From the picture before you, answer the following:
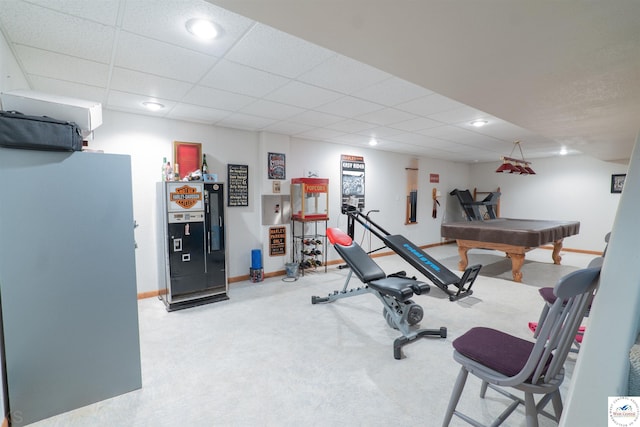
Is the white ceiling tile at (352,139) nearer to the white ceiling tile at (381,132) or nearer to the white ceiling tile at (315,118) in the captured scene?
the white ceiling tile at (381,132)

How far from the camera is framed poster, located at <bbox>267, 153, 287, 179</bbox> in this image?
5.00 meters

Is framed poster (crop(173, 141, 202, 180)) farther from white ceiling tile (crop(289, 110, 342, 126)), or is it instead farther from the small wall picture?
the small wall picture

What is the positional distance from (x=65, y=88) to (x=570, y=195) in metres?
10.2

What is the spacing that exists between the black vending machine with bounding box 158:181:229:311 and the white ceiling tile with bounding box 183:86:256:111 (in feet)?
3.46

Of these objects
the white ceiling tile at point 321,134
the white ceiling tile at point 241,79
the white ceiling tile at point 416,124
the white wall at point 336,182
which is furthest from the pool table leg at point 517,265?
the white ceiling tile at point 241,79

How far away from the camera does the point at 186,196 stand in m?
3.86

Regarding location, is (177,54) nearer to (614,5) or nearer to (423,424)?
(614,5)

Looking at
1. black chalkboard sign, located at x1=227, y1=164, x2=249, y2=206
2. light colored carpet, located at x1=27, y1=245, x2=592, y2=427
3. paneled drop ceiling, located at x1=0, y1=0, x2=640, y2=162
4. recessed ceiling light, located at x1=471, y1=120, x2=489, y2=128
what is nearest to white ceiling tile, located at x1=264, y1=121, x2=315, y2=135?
paneled drop ceiling, located at x1=0, y1=0, x2=640, y2=162

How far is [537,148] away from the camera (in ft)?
21.0

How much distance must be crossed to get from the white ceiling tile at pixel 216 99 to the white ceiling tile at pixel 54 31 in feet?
2.97

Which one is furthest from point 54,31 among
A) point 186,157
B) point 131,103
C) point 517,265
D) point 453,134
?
point 517,265

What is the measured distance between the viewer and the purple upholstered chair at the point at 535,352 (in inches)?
42.4

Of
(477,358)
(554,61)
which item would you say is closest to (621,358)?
(477,358)

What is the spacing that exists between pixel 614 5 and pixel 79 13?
2617 millimetres
